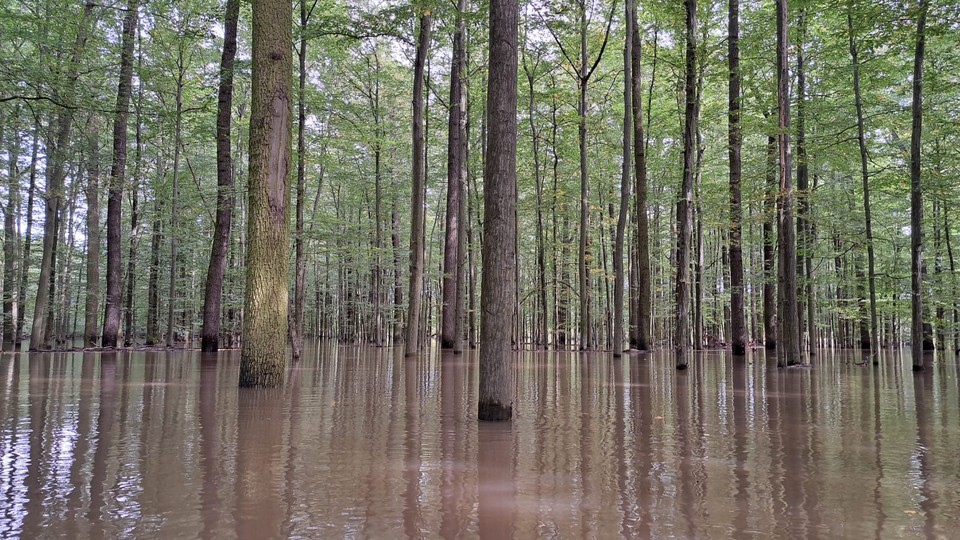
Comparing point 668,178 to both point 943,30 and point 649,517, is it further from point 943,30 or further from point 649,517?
point 649,517

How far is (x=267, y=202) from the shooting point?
7.21 meters

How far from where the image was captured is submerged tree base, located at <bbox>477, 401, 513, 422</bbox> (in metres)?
5.14

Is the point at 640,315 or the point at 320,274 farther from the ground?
the point at 320,274

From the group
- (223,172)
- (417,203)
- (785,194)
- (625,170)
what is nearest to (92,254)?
(223,172)

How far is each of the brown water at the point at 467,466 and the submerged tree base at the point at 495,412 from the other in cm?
15

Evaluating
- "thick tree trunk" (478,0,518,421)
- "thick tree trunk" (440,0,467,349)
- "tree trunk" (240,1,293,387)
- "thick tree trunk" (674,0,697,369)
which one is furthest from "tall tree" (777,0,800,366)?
"tree trunk" (240,1,293,387)

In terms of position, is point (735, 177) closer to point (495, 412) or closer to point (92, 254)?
point (495, 412)

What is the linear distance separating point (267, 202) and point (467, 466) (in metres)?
5.10

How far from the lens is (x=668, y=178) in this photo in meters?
25.6

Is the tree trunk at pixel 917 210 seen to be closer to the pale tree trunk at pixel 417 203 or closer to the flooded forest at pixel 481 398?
the flooded forest at pixel 481 398

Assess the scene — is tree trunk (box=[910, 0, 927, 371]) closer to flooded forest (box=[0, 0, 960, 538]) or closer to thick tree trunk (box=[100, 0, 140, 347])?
flooded forest (box=[0, 0, 960, 538])

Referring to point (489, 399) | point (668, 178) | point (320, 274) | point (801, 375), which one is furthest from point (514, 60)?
point (320, 274)

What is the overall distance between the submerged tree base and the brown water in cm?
15

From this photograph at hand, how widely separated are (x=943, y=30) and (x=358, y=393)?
12029mm
